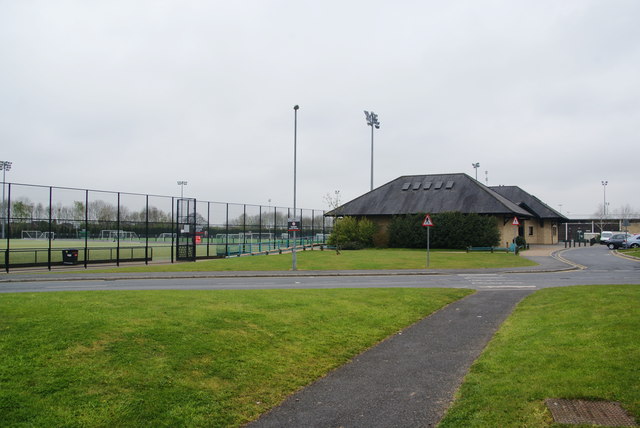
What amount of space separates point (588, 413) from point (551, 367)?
1.83 m

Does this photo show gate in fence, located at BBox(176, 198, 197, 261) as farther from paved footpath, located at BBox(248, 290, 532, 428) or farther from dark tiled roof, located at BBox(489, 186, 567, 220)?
dark tiled roof, located at BBox(489, 186, 567, 220)

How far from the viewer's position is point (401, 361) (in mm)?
8430

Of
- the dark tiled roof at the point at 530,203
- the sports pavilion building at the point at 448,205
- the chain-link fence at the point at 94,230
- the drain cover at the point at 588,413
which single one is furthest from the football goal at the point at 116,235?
the dark tiled roof at the point at 530,203

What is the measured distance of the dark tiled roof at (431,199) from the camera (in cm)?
4719

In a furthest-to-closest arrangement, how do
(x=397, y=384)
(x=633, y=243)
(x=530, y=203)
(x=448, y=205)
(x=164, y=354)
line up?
(x=530, y=203) → (x=448, y=205) → (x=633, y=243) → (x=164, y=354) → (x=397, y=384)

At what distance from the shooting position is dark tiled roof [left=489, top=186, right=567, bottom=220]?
2263 inches

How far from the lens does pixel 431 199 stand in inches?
2003

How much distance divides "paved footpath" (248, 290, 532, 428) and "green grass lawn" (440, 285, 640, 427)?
32 cm

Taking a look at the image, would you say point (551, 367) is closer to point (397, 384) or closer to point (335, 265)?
point (397, 384)

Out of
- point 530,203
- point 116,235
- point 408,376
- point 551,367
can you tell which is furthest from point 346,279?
point 530,203

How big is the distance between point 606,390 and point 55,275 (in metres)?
24.4

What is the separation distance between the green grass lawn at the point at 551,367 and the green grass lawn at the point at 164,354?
2.48 metres

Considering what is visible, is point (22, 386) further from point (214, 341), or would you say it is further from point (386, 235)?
point (386, 235)

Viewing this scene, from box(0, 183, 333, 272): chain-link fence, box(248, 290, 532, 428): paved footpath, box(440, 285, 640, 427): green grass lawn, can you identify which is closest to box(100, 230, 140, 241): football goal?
box(0, 183, 333, 272): chain-link fence
